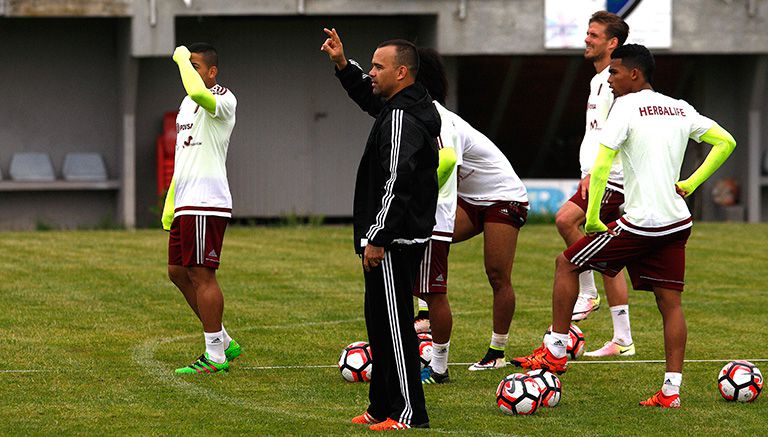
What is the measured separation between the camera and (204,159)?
384 inches

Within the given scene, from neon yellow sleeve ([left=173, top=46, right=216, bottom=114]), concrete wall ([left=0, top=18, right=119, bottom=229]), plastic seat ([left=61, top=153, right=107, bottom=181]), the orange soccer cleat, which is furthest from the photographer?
plastic seat ([left=61, top=153, right=107, bottom=181])

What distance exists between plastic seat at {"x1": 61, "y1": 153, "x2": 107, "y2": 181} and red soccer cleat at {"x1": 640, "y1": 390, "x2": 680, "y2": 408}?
19515mm

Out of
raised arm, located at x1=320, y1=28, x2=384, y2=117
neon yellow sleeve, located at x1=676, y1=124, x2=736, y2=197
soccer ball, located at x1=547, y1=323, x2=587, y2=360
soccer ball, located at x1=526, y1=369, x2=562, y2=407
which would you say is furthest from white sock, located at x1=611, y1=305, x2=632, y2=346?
raised arm, located at x1=320, y1=28, x2=384, y2=117

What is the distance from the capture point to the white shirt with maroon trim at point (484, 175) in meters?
10.1

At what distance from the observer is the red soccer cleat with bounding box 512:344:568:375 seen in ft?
30.9

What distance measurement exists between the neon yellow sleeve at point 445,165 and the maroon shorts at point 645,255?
92cm

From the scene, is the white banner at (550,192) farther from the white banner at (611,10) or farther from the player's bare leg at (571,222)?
the player's bare leg at (571,222)

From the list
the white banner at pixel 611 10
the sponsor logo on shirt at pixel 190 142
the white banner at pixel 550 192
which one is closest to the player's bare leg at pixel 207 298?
the sponsor logo on shirt at pixel 190 142

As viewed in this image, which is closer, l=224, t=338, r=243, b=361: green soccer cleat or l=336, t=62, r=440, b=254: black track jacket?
l=336, t=62, r=440, b=254: black track jacket

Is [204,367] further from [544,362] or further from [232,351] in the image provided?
[544,362]

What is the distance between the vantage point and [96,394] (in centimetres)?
886

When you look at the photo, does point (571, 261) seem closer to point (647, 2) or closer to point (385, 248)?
point (385, 248)

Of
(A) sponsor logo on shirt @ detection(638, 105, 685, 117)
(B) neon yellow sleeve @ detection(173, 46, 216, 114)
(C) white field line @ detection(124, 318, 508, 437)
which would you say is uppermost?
(B) neon yellow sleeve @ detection(173, 46, 216, 114)

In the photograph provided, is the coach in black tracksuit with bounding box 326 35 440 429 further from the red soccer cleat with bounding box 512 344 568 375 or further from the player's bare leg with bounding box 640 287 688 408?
the red soccer cleat with bounding box 512 344 568 375
